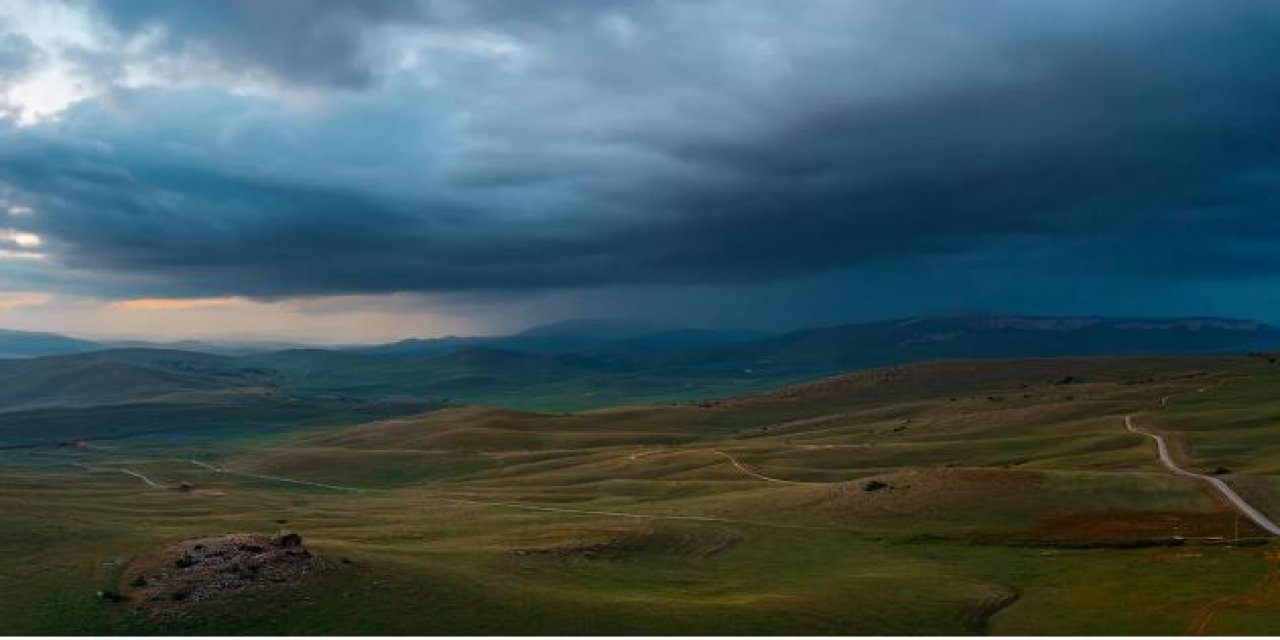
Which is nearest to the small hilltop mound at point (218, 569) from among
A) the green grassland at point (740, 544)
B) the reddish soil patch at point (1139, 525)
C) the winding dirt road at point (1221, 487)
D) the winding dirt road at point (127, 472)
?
the green grassland at point (740, 544)

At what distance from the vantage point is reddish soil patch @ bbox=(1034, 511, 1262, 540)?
76688 mm

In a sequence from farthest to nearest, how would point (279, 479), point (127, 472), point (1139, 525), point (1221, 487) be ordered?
point (127, 472) → point (279, 479) → point (1221, 487) → point (1139, 525)

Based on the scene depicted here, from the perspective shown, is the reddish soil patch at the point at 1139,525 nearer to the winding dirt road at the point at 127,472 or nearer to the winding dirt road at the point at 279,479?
the winding dirt road at the point at 279,479

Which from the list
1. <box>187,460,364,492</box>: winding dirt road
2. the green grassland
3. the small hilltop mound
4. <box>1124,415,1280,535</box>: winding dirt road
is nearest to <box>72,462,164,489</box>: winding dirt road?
the green grassland

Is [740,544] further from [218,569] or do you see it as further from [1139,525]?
[218,569]

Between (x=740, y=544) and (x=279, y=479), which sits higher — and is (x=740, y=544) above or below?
above

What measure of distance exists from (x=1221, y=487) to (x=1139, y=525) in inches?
724

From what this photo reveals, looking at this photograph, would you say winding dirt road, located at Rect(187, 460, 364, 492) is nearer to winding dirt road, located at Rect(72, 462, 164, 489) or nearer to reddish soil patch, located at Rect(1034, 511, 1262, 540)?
winding dirt road, located at Rect(72, 462, 164, 489)

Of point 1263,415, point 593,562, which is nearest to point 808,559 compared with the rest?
point 593,562

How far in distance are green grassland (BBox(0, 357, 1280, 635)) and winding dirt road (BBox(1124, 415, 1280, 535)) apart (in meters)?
1.45

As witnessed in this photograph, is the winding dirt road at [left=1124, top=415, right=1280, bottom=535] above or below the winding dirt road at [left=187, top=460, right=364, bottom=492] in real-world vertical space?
above

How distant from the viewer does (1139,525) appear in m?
80.6

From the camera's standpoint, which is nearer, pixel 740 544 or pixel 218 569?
pixel 218 569

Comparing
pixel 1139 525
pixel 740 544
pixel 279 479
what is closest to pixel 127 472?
pixel 279 479
